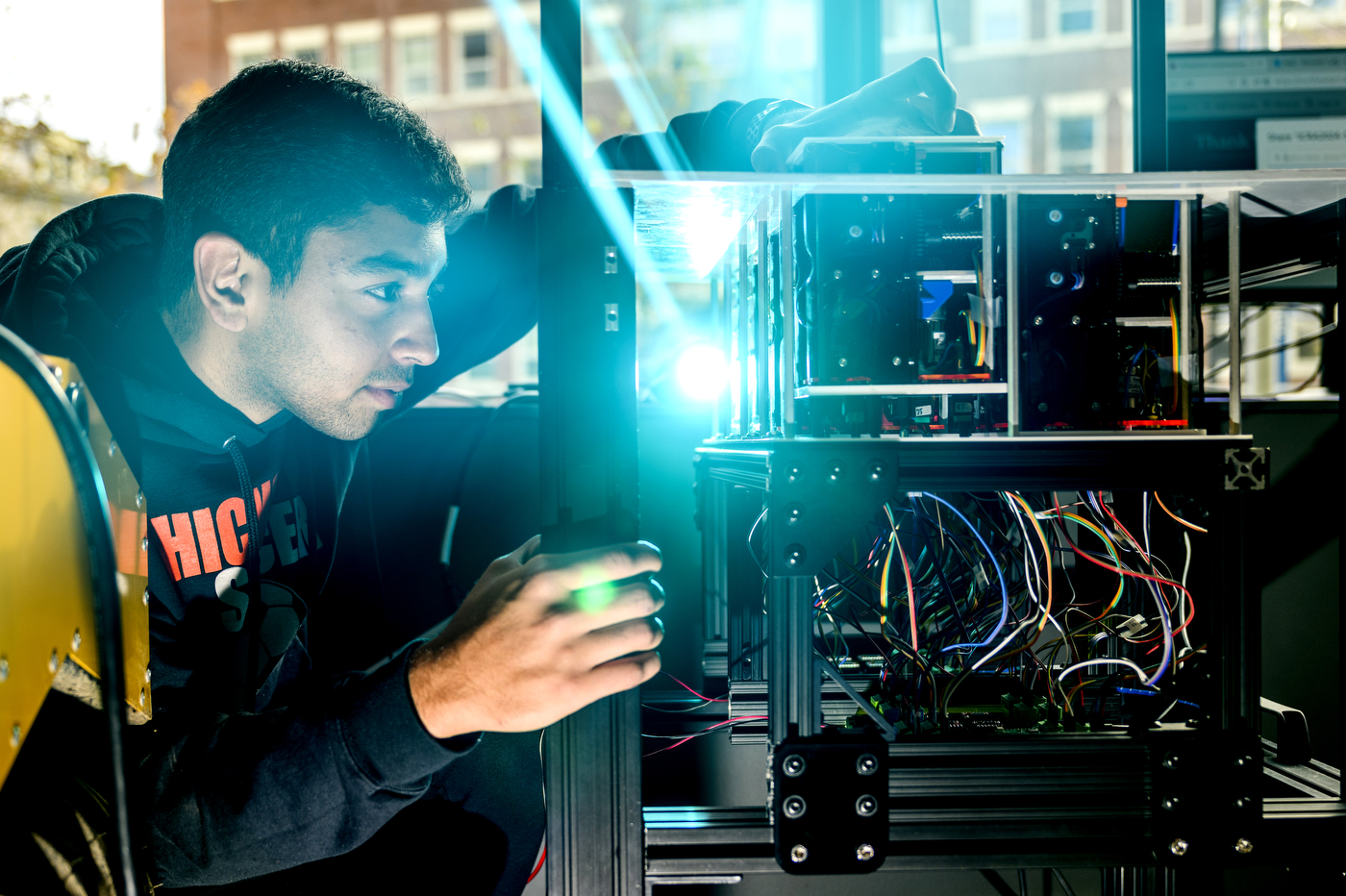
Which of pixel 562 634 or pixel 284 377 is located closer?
pixel 562 634

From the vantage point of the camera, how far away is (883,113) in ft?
2.73

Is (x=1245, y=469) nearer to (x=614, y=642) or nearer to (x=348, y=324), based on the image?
(x=614, y=642)

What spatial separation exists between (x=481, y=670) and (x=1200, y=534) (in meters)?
1.02

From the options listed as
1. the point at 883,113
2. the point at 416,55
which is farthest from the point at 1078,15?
the point at 883,113

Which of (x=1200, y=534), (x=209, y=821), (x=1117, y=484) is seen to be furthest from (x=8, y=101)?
(x=1200, y=534)

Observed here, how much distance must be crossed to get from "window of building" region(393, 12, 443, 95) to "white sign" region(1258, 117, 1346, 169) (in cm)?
823

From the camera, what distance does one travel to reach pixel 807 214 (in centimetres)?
77

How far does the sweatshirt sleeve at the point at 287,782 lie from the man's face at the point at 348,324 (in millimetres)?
573

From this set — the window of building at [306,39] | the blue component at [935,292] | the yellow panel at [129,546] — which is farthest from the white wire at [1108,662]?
the window of building at [306,39]

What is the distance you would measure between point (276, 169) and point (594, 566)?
0.97 meters

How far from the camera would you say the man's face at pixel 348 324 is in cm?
Answer: 114

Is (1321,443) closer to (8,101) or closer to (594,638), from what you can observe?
(594,638)

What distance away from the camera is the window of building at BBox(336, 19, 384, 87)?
25.9ft

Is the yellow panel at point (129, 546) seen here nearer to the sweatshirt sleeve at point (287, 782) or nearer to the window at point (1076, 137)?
the sweatshirt sleeve at point (287, 782)
